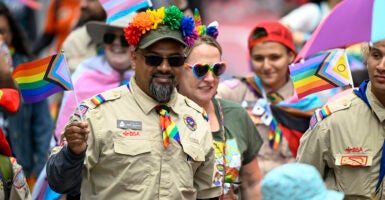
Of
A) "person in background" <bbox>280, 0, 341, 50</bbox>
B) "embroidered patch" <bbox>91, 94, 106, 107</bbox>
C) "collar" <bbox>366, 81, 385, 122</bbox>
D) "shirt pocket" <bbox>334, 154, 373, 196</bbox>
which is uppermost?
"person in background" <bbox>280, 0, 341, 50</bbox>

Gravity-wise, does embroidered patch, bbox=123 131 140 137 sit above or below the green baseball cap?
below

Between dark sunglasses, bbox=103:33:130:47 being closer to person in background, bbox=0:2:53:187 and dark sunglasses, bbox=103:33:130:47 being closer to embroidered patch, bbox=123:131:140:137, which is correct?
person in background, bbox=0:2:53:187

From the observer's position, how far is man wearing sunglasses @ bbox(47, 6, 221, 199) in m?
6.88

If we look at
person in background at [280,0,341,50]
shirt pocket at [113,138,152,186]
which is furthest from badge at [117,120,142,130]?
person in background at [280,0,341,50]

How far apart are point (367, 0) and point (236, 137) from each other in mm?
1464

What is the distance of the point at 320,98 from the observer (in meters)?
10.1

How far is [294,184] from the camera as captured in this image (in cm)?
568

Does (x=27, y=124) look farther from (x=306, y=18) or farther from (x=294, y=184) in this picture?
(x=294, y=184)

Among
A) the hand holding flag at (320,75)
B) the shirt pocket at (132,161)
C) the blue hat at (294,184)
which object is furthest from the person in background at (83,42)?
the blue hat at (294,184)

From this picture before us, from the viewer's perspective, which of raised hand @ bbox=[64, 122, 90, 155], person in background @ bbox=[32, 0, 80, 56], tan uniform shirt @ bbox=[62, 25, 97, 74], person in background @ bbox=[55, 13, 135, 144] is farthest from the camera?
person in background @ bbox=[32, 0, 80, 56]

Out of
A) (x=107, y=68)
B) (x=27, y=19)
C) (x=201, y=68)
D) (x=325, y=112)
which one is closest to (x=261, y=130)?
(x=201, y=68)

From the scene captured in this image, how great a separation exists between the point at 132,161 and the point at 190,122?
0.58m

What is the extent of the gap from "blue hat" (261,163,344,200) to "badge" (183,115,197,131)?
1.58m

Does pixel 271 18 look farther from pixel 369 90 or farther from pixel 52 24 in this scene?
pixel 369 90
